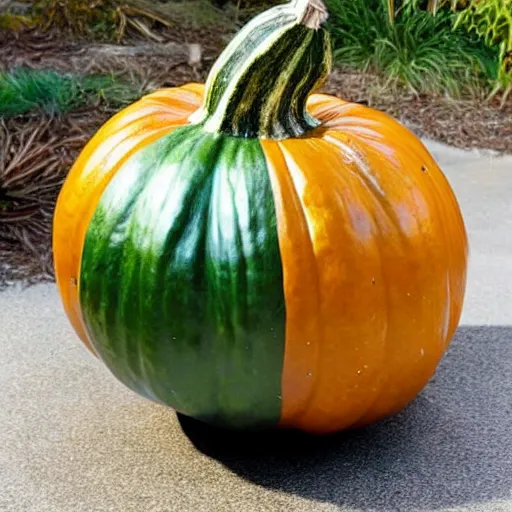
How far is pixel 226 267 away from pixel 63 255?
0.52 m

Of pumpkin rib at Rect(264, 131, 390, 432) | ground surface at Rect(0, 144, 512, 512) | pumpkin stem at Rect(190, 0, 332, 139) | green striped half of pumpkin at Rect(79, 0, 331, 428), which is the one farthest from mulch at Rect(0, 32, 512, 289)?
pumpkin rib at Rect(264, 131, 390, 432)

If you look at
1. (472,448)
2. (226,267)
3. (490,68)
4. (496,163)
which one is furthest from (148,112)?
(490,68)

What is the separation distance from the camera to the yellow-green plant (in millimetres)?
6012

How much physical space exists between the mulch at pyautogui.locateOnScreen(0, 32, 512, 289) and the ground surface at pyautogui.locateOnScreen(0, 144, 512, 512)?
845 mm

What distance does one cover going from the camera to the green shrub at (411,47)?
6.16m

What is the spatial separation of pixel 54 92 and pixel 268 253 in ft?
11.9

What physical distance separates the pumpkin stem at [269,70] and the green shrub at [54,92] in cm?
291

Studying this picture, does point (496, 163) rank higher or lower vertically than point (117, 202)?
lower

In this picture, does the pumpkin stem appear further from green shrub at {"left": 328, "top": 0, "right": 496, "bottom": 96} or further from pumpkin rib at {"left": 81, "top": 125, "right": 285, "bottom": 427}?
green shrub at {"left": 328, "top": 0, "right": 496, "bottom": 96}

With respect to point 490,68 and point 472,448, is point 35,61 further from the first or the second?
point 472,448

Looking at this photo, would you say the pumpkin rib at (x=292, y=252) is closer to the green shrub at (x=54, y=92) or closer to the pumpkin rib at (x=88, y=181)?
the pumpkin rib at (x=88, y=181)

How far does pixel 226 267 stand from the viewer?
2.25m

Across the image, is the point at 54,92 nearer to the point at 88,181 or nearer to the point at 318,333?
the point at 88,181

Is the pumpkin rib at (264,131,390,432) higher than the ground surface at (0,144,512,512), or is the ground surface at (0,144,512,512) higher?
the pumpkin rib at (264,131,390,432)
